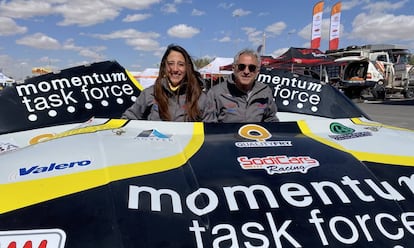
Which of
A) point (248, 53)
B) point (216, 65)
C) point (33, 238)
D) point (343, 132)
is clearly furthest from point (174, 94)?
point (216, 65)

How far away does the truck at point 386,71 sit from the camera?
21594 mm

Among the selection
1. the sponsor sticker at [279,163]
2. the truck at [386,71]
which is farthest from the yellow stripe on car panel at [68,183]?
the truck at [386,71]

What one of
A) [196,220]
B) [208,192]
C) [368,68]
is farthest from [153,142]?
[368,68]

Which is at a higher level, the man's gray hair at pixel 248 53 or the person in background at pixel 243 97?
the man's gray hair at pixel 248 53

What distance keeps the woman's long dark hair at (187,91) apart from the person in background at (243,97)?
0.54 ft

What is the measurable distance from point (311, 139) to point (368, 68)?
2147cm

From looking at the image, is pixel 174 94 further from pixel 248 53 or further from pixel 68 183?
pixel 68 183

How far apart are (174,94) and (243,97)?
59 centimetres

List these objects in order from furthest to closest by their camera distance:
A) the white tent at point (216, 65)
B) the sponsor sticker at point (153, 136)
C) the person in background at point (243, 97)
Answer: the white tent at point (216, 65), the person in background at point (243, 97), the sponsor sticker at point (153, 136)

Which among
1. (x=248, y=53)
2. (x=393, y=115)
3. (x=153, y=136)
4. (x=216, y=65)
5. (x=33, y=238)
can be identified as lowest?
(x=393, y=115)

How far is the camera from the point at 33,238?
123 centimetres

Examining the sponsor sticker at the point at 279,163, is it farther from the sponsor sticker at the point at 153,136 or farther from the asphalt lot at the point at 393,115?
the asphalt lot at the point at 393,115

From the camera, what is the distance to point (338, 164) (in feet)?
5.87

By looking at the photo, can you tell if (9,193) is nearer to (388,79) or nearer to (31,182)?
(31,182)
